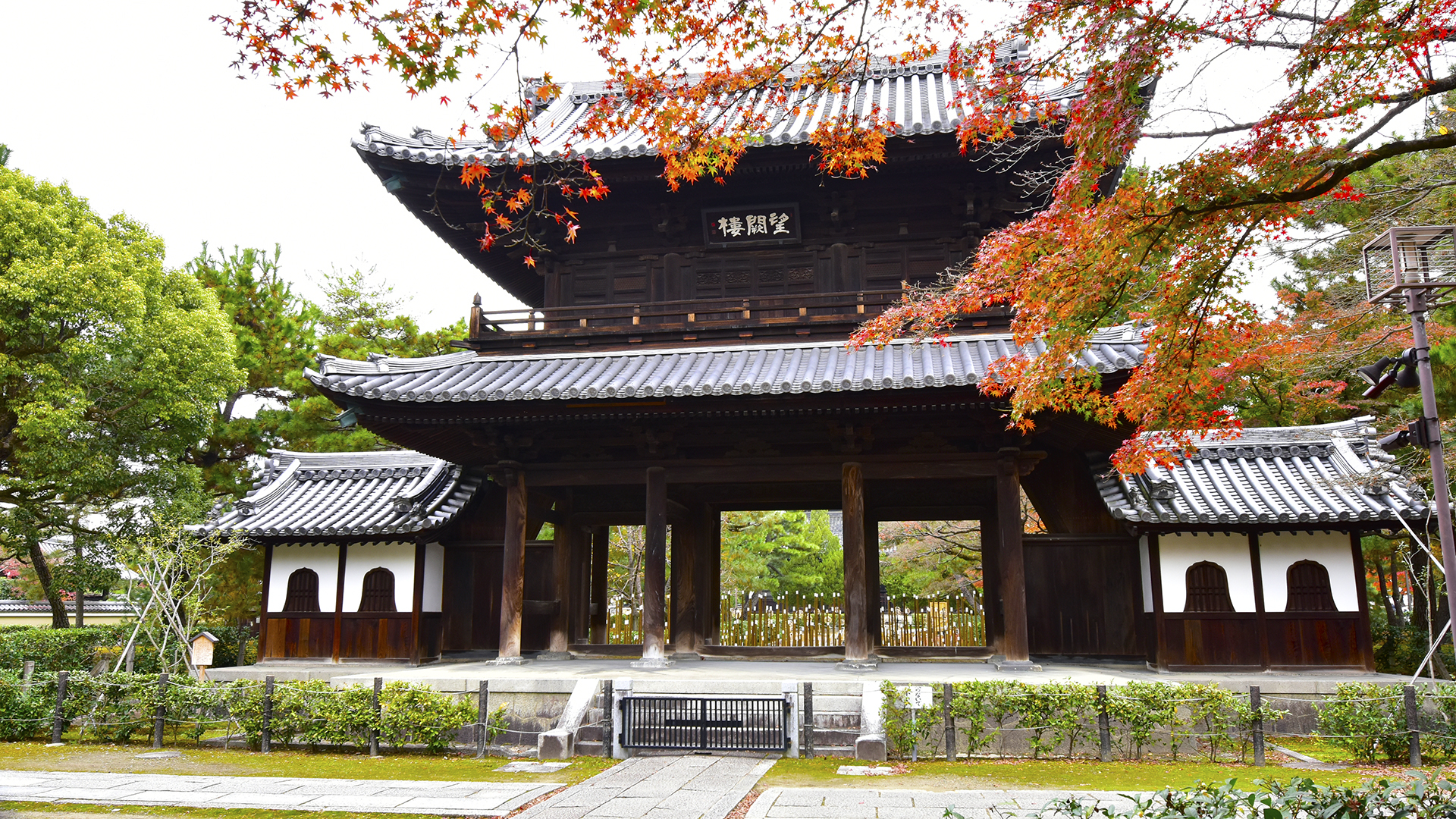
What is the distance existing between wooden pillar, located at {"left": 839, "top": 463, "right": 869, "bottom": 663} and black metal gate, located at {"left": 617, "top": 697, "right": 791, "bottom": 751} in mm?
2569

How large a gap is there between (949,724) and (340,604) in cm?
975

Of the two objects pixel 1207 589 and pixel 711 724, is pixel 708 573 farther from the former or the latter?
pixel 1207 589

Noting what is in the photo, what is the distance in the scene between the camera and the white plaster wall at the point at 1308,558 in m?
12.5

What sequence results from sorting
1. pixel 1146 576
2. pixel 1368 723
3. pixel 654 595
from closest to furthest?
pixel 1368 723 < pixel 654 595 < pixel 1146 576

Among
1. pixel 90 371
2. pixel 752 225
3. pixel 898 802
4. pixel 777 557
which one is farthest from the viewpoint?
pixel 777 557

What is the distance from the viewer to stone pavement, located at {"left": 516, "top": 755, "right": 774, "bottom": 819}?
7172 mm

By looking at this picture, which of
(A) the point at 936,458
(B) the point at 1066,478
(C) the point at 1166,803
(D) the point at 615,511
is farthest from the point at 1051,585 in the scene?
(C) the point at 1166,803

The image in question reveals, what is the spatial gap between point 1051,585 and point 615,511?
719cm

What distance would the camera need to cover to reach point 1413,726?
29.9ft

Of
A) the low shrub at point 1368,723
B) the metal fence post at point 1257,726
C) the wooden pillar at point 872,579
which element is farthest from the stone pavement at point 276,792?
the low shrub at point 1368,723

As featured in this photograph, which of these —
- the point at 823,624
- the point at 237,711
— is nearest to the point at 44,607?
the point at 237,711

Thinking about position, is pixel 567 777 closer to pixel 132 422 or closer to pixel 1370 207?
pixel 132 422

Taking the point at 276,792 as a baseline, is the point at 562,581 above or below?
above

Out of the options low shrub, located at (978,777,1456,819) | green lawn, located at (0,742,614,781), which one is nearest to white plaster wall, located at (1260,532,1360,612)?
low shrub, located at (978,777,1456,819)
